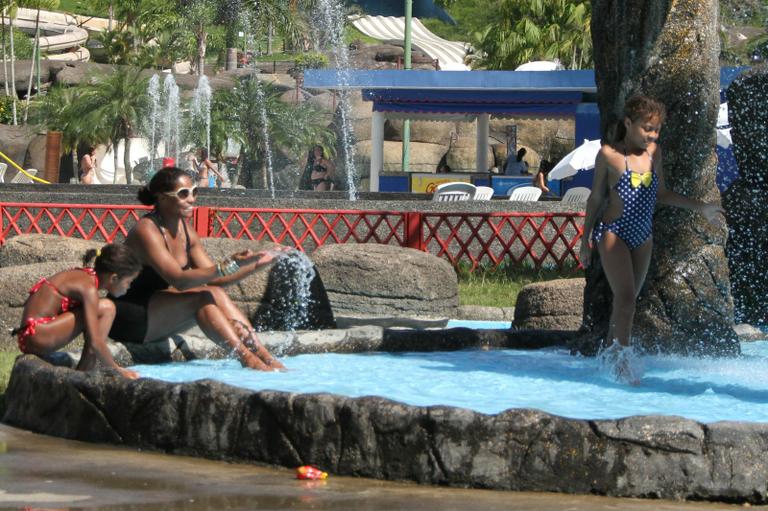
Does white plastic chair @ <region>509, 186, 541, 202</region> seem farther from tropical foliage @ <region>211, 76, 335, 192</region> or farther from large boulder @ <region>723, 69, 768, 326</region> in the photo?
tropical foliage @ <region>211, 76, 335, 192</region>

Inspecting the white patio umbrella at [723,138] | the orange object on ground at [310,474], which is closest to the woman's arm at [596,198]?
the orange object on ground at [310,474]

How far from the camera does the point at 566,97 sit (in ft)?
84.2

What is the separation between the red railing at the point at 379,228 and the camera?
15281 millimetres

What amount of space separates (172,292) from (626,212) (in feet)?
8.11

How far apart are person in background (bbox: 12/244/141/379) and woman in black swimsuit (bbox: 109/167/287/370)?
43 cm

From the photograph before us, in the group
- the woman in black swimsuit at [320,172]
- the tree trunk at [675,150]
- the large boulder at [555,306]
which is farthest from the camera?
the woman in black swimsuit at [320,172]

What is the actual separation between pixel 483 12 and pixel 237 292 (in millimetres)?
64446

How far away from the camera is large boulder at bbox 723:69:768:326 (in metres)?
10.9

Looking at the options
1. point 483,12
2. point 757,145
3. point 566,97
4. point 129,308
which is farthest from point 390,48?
point 129,308

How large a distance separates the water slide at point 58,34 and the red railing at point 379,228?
4152 centimetres

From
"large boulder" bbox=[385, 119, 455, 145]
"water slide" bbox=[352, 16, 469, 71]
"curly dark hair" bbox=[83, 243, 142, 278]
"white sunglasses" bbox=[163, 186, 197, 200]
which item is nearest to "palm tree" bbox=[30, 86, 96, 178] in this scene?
"large boulder" bbox=[385, 119, 455, 145]

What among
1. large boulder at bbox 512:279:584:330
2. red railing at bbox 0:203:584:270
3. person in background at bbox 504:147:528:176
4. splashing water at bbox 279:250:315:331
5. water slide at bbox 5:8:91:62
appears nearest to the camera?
splashing water at bbox 279:250:315:331

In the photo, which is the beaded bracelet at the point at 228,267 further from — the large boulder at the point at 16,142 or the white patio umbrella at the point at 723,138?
the large boulder at the point at 16,142

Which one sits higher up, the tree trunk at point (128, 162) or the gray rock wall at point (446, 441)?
the tree trunk at point (128, 162)
